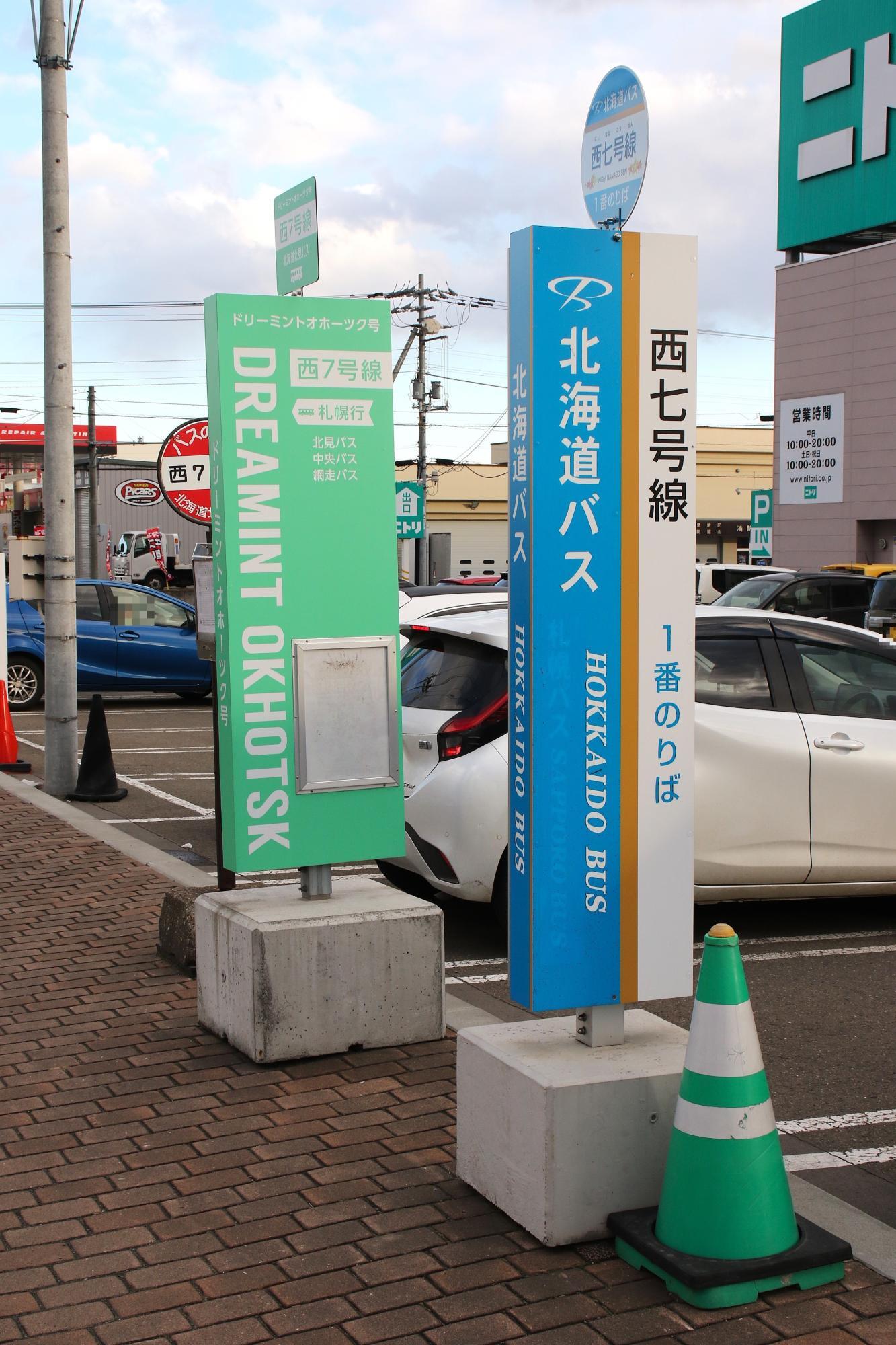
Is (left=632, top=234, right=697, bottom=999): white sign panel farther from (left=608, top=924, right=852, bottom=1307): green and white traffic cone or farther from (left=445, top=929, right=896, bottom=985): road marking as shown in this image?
(left=445, top=929, right=896, bottom=985): road marking

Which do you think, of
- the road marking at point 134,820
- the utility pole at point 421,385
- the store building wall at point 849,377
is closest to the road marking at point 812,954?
the road marking at point 134,820

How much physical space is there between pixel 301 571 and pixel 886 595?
51.1 feet

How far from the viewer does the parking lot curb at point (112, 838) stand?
8602 mm

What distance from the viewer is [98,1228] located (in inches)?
156

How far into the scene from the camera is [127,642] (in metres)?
19.0

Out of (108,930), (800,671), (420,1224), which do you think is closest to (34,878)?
(108,930)

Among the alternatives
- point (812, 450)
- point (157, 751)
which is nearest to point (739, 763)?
point (157, 751)

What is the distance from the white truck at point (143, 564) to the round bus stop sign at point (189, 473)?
4423 centimetres

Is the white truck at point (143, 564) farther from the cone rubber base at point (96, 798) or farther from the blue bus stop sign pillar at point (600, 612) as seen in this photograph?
the blue bus stop sign pillar at point (600, 612)

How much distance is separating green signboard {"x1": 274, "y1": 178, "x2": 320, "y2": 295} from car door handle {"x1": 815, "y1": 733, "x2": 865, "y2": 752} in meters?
3.45

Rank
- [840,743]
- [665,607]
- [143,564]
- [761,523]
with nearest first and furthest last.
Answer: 1. [665,607]
2. [840,743]
3. [761,523]
4. [143,564]

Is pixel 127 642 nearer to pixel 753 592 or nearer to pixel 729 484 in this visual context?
pixel 753 592

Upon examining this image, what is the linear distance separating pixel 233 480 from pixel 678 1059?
2712 mm

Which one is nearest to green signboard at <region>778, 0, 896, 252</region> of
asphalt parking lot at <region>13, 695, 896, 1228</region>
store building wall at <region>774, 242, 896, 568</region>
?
store building wall at <region>774, 242, 896, 568</region>
